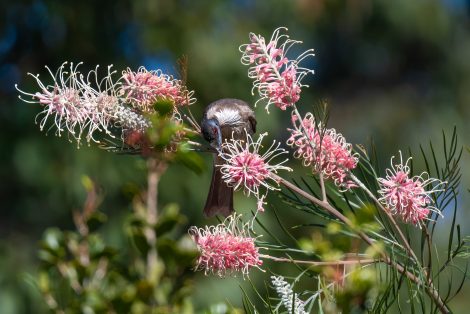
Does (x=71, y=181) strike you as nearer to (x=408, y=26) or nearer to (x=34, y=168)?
(x=34, y=168)

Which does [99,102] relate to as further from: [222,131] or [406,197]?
[222,131]

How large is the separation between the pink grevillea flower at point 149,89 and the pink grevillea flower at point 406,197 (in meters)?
0.38

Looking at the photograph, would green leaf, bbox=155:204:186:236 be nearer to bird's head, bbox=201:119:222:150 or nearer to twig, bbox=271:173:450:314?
twig, bbox=271:173:450:314

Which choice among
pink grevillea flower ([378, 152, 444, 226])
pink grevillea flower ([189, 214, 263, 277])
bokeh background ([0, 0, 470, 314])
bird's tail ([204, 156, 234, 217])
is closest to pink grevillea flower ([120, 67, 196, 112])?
pink grevillea flower ([189, 214, 263, 277])

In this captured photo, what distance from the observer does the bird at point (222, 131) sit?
7.75ft

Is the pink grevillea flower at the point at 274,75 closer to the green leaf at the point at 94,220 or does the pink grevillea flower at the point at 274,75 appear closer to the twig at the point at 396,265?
the twig at the point at 396,265

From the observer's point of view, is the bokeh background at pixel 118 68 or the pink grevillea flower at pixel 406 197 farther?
the bokeh background at pixel 118 68

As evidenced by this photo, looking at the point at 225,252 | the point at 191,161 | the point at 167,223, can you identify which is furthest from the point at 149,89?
the point at 167,223

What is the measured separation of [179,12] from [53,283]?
24.3ft

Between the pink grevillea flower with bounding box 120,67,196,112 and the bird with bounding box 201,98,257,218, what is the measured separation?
0.38 meters

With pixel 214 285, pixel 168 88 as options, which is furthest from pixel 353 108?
pixel 168 88

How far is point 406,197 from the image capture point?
61.4 inches

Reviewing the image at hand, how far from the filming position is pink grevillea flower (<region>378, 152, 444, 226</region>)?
156cm

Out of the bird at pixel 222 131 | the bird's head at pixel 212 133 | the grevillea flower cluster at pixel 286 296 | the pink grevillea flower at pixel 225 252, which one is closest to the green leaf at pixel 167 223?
the grevillea flower cluster at pixel 286 296
